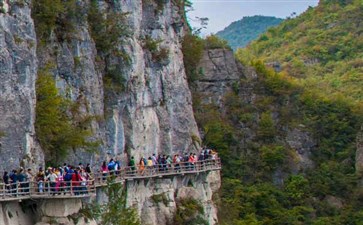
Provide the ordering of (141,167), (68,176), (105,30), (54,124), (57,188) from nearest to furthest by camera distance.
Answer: (57,188) → (68,176) → (54,124) → (141,167) → (105,30)

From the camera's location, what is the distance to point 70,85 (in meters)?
43.6

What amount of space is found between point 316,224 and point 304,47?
50931mm

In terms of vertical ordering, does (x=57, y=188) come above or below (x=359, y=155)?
above

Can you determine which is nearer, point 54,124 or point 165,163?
point 54,124

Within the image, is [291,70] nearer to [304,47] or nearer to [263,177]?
[304,47]

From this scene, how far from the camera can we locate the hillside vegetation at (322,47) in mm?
105500

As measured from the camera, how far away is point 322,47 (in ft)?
375

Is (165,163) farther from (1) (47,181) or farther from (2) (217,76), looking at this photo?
(2) (217,76)

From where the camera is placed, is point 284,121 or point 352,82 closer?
point 284,121

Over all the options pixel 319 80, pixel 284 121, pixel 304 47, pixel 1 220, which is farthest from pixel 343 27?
pixel 1 220

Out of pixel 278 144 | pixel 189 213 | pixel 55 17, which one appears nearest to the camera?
pixel 55 17

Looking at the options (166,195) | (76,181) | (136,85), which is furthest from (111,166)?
(166,195)

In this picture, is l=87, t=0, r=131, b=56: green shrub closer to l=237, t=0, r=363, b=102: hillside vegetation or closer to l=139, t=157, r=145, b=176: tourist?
l=139, t=157, r=145, b=176: tourist

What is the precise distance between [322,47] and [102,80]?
231ft
